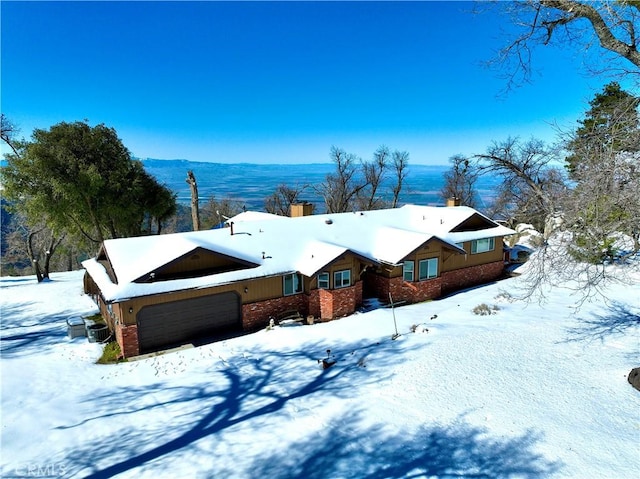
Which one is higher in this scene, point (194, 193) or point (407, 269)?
point (194, 193)

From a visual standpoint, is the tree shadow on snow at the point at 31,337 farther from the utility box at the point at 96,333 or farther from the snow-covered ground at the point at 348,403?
the utility box at the point at 96,333

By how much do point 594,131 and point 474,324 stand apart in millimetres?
8865

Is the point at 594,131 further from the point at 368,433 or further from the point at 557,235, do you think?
the point at 368,433

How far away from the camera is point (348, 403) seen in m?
9.39

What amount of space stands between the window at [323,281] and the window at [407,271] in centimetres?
444

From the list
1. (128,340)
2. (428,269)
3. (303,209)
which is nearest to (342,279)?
(428,269)

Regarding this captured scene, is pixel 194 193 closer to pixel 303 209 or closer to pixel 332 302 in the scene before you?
pixel 303 209

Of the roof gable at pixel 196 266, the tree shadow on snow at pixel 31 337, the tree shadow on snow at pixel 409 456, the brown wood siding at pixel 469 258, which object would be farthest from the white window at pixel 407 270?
the tree shadow on snow at pixel 31 337

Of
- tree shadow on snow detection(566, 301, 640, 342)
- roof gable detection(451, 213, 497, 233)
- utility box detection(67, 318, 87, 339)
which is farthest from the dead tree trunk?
tree shadow on snow detection(566, 301, 640, 342)

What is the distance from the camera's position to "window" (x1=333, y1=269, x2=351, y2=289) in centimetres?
1725

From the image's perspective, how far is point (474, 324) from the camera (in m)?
14.4

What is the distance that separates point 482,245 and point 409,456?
18169 mm

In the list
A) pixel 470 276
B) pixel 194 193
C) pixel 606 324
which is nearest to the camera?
pixel 606 324

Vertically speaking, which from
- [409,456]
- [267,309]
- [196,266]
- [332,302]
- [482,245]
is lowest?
[409,456]
